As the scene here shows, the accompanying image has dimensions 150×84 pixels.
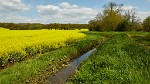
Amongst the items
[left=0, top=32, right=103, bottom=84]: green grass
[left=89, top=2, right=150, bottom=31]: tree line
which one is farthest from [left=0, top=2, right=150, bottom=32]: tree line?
[left=0, top=32, right=103, bottom=84]: green grass

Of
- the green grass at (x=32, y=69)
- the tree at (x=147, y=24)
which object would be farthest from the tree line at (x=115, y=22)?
the green grass at (x=32, y=69)

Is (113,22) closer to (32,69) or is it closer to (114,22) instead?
(114,22)

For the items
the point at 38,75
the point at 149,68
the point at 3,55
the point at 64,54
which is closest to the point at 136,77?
the point at 149,68

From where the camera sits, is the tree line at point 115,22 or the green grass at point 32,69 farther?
the tree line at point 115,22

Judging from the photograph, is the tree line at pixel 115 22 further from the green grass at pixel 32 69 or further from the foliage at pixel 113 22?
the green grass at pixel 32 69

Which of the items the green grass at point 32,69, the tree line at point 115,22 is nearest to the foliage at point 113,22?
the tree line at point 115,22

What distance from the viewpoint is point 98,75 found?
40.1ft

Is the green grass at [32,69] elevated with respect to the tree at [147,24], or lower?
lower

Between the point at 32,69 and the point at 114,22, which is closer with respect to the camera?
the point at 32,69

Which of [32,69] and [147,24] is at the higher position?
[147,24]

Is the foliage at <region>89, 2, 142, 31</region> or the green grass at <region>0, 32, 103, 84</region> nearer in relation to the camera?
the green grass at <region>0, 32, 103, 84</region>

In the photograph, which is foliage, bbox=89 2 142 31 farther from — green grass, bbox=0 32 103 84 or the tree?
green grass, bbox=0 32 103 84

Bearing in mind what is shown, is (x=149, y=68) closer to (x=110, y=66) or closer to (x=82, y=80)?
(x=110, y=66)

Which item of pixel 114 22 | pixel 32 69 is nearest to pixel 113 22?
pixel 114 22
